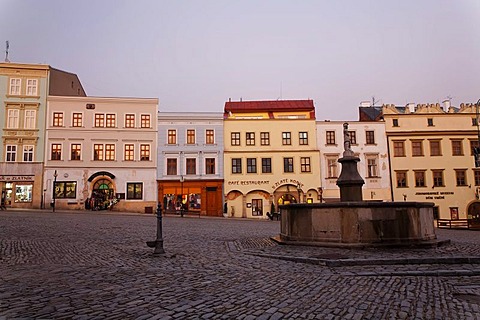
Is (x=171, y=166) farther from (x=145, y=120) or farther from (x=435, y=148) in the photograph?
(x=435, y=148)

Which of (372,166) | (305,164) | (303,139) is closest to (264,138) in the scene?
(303,139)

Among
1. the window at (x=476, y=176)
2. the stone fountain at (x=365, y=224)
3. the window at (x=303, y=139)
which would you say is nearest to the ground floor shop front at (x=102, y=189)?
the window at (x=303, y=139)

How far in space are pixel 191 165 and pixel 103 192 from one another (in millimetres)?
9347

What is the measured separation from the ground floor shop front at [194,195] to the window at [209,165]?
1.11 m

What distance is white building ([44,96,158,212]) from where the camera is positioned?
40.2 m

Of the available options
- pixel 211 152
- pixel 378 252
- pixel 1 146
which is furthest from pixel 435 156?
pixel 1 146

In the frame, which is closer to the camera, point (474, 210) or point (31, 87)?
point (31, 87)

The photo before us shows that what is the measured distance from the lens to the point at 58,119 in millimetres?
41375

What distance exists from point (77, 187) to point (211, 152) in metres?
13.9

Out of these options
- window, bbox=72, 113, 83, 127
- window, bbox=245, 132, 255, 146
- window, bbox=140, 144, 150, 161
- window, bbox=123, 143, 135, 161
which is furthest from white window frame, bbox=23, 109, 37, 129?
window, bbox=245, 132, 255, 146

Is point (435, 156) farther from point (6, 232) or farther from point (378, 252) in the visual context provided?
→ point (6, 232)

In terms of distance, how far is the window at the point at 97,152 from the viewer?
4159 centimetres

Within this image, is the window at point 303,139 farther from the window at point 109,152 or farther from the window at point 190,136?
the window at point 109,152

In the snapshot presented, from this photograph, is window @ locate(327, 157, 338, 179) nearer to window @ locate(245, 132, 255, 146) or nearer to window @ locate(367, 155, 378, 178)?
window @ locate(367, 155, 378, 178)
